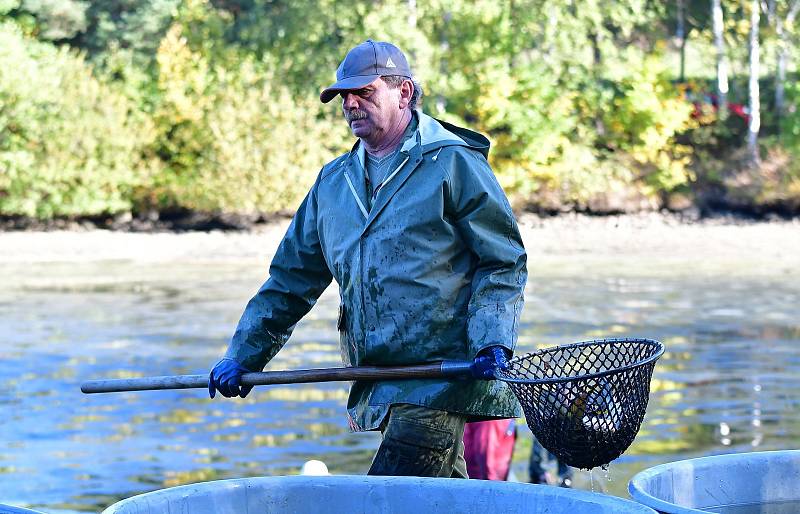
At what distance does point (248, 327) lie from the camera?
559cm

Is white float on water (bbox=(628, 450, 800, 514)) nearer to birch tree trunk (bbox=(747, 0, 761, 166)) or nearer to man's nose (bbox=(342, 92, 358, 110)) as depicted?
man's nose (bbox=(342, 92, 358, 110))

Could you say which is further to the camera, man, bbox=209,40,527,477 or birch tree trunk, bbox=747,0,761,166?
birch tree trunk, bbox=747,0,761,166

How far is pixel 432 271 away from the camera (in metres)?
5.16

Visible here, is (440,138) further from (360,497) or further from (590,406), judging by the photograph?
(360,497)

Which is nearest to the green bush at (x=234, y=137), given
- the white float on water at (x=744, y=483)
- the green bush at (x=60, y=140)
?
the green bush at (x=60, y=140)

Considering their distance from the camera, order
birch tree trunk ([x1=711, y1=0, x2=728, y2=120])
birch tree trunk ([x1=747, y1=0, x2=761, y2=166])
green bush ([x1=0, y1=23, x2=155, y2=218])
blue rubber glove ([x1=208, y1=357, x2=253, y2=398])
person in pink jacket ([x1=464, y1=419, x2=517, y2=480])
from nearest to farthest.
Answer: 1. blue rubber glove ([x1=208, y1=357, x2=253, y2=398])
2. person in pink jacket ([x1=464, y1=419, x2=517, y2=480])
3. birch tree trunk ([x1=747, y1=0, x2=761, y2=166])
4. green bush ([x1=0, y1=23, x2=155, y2=218])
5. birch tree trunk ([x1=711, y1=0, x2=728, y2=120])

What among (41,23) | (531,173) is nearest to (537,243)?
(531,173)

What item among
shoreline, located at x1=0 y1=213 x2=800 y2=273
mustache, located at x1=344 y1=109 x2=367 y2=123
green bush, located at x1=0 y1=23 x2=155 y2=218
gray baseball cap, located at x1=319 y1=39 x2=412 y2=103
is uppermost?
gray baseball cap, located at x1=319 y1=39 x2=412 y2=103

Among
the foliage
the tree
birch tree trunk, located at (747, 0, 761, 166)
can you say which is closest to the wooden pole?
the foliage

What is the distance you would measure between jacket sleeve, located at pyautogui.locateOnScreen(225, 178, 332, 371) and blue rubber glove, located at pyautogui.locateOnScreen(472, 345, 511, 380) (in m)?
0.87

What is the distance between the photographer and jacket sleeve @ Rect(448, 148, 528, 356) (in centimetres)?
505

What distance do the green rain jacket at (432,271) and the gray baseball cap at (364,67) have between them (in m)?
0.23

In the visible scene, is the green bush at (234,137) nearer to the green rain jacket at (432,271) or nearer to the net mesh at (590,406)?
the green rain jacket at (432,271)

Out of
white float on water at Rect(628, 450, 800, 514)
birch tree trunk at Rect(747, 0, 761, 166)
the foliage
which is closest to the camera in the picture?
white float on water at Rect(628, 450, 800, 514)
